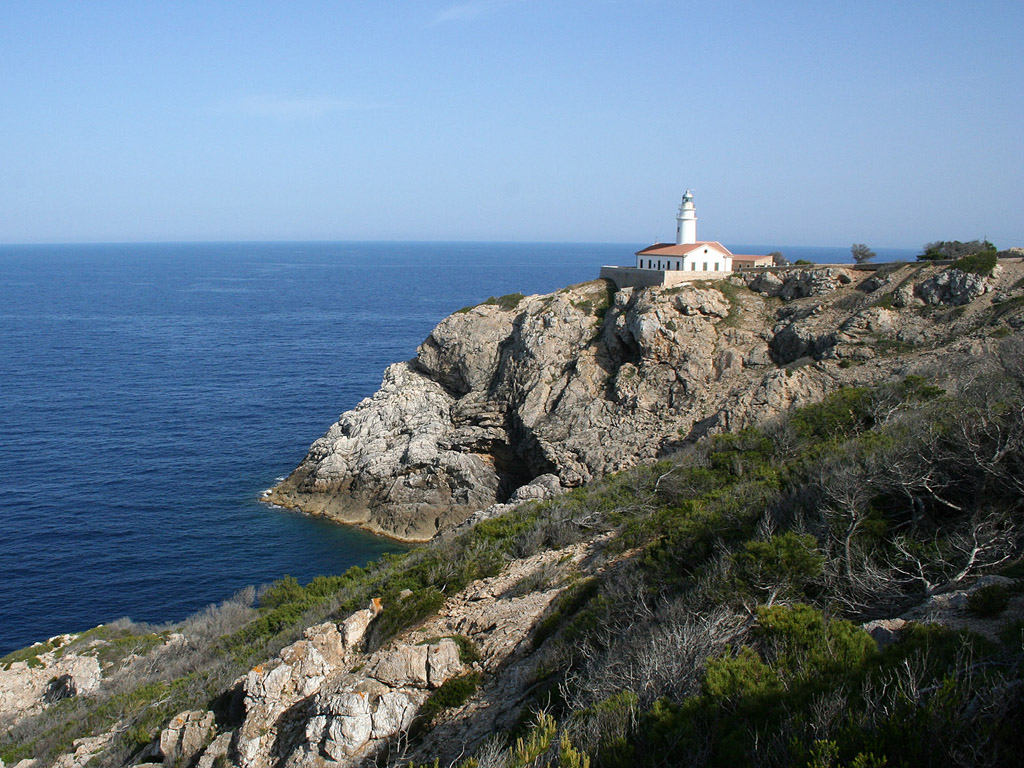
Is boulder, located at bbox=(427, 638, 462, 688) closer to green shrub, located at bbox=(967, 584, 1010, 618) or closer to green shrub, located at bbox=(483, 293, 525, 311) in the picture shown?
green shrub, located at bbox=(967, 584, 1010, 618)

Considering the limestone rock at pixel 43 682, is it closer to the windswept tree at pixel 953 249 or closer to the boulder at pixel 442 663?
the boulder at pixel 442 663

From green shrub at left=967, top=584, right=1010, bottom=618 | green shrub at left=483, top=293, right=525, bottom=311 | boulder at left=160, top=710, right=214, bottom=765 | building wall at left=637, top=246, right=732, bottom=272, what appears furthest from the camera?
green shrub at left=483, top=293, right=525, bottom=311

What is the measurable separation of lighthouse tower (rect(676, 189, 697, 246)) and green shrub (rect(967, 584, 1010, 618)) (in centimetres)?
4777

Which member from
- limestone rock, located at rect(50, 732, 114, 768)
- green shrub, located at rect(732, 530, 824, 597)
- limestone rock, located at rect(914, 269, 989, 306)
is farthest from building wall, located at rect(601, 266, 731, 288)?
limestone rock, located at rect(50, 732, 114, 768)

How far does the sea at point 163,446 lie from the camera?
32.1 metres

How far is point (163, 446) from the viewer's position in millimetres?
47906

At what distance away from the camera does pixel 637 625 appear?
12.3m

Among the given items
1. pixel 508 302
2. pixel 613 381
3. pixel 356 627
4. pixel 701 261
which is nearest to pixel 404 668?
pixel 356 627

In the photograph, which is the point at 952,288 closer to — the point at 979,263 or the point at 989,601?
the point at 979,263

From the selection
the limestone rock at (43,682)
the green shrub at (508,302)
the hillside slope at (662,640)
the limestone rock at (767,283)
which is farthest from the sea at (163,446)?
the limestone rock at (767,283)

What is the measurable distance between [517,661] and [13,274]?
21076 cm

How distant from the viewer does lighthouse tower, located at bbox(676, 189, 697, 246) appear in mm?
55312

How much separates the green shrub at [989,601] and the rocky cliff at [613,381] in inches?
996

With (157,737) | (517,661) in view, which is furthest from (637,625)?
(157,737)
